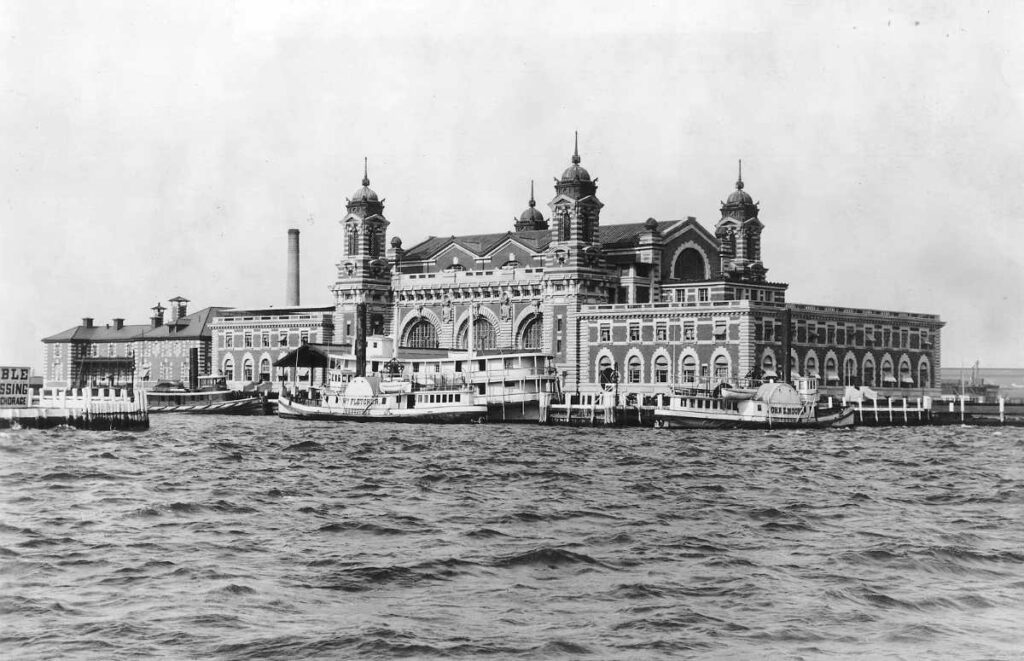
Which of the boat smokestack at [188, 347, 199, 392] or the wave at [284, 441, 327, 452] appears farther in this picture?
the boat smokestack at [188, 347, 199, 392]

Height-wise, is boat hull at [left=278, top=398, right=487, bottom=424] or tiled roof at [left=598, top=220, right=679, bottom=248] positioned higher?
tiled roof at [left=598, top=220, right=679, bottom=248]

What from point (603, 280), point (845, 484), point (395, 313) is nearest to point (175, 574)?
point (845, 484)

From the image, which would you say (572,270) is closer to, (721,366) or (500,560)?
(721,366)

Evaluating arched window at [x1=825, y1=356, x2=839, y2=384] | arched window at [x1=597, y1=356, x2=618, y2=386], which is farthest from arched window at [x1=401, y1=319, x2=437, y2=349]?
arched window at [x1=825, y1=356, x2=839, y2=384]

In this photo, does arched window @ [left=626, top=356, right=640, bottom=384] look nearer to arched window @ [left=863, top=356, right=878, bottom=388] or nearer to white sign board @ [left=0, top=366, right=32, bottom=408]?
arched window @ [left=863, top=356, right=878, bottom=388]

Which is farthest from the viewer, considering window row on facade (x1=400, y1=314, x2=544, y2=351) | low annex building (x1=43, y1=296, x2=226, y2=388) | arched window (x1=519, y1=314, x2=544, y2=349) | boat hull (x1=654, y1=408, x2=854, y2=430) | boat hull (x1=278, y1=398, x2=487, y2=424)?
low annex building (x1=43, y1=296, x2=226, y2=388)

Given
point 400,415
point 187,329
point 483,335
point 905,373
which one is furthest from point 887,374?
point 187,329

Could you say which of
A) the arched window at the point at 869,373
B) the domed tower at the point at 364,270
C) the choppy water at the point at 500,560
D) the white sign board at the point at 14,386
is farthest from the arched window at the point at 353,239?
the choppy water at the point at 500,560
